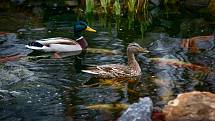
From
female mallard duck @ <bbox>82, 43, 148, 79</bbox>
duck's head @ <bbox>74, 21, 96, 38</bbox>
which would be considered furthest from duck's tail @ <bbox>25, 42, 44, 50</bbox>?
female mallard duck @ <bbox>82, 43, 148, 79</bbox>

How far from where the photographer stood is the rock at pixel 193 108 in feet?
25.1

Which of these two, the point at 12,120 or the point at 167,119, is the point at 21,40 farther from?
the point at 167,119

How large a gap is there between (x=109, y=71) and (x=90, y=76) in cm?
48

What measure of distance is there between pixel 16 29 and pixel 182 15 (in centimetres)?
640

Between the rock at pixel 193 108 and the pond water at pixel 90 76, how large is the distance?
100cm

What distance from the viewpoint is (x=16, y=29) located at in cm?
1574

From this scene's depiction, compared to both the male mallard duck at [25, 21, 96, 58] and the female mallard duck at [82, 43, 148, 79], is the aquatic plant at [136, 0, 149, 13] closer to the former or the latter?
the male mallard duck at [25, 21, 96, 58]

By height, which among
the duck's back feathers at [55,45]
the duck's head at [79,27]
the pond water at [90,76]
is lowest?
the pond water at [90,76]

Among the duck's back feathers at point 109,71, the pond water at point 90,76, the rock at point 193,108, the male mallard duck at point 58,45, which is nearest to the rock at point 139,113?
the rock at point 193,108

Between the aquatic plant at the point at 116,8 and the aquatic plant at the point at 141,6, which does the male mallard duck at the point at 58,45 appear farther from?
the aquatic plant at the point at 141,6

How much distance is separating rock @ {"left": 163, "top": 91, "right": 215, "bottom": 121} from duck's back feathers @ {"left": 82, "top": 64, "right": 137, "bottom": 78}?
3.01 metres

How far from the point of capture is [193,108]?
7703mm

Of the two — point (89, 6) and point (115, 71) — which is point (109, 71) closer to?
point (115, 71)

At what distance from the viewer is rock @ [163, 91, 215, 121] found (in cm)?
764
